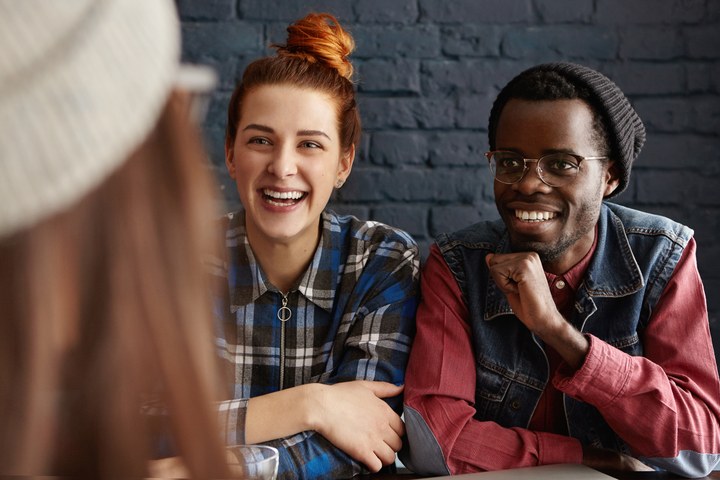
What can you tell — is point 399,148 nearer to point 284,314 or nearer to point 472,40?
point 472,40

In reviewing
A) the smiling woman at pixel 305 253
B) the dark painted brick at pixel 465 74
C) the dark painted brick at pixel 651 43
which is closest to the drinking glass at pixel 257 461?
the smiling woman at pixel 305 253

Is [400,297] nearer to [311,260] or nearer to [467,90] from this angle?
[311,260]

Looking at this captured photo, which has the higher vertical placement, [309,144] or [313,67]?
[313,67]

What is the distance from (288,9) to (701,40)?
102 cm

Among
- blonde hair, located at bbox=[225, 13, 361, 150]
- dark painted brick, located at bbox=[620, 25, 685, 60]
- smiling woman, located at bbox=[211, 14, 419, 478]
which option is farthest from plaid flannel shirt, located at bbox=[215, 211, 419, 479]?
dark painted brick, located at bbox=[620, 25, 685, 60]

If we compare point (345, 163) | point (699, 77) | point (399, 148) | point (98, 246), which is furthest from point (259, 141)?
point (98, 246)

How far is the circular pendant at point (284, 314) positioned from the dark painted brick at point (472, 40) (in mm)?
785

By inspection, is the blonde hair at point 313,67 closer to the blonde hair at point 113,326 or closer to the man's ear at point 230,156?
the man's ear at point 230,156

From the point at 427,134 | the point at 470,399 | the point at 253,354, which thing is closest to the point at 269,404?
the point at 253,354

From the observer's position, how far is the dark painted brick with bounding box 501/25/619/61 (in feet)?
6.52

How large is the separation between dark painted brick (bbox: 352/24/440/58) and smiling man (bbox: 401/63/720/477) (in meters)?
0.47

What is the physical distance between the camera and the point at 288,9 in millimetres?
1998

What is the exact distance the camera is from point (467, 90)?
6.50 ft

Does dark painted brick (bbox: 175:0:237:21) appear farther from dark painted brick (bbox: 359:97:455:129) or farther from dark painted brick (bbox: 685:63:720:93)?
dark painted brick (bbox: 685:63:720:93)
